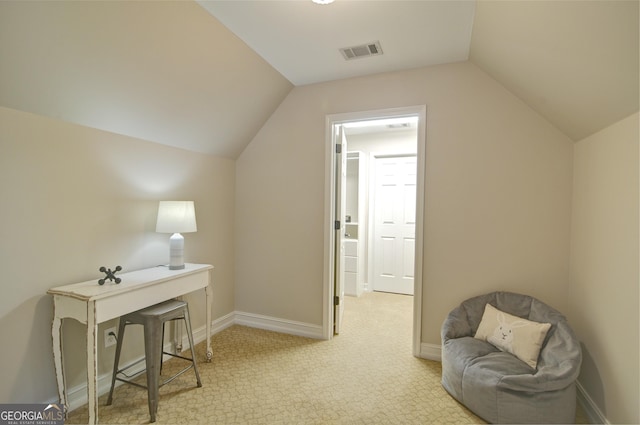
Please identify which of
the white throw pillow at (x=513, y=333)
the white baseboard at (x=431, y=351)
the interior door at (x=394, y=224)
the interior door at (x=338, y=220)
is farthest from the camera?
the interior door at (x=394, y=224)

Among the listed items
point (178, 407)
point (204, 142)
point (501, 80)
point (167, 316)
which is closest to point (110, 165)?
point (204, 142)

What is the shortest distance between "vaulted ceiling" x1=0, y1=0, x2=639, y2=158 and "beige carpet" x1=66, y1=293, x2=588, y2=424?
1.89 metres

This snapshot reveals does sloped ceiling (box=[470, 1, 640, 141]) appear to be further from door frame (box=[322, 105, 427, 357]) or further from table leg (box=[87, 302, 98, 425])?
table leg (box=[87, 302, 98, 425])

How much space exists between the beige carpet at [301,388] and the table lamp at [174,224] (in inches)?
35.7

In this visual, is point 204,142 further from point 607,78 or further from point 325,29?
point 607,78

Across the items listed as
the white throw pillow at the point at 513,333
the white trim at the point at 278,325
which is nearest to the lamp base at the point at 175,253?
the white trim at the point at 278,325

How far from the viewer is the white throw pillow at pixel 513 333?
6.79ft

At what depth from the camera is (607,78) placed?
62.4 inches

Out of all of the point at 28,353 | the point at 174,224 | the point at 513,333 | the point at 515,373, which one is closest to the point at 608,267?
the point at 513,333

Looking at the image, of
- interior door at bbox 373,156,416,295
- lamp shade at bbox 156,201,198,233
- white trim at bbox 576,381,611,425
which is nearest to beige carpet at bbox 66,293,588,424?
white trim at bbox 576,381,611,425

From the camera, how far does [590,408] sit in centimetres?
199

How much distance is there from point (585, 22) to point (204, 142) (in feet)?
9.06

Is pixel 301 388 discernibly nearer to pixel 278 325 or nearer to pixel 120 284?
pixel 278 325

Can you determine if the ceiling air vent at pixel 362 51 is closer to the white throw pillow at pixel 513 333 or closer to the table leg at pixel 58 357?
the white throw pillow at pixel 513 333
